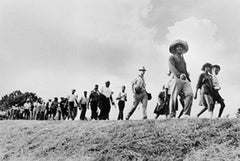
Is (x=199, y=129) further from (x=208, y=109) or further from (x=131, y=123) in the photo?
(x=208, y=109)

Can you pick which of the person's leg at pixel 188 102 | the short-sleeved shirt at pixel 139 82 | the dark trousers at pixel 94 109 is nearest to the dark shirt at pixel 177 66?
the person's leg at pixel 188 102

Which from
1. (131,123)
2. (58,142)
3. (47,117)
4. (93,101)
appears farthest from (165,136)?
(47,117)

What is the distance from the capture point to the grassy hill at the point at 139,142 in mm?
6971

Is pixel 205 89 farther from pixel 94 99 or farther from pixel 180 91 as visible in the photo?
pixel 94 99

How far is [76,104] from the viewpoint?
53.7 ft

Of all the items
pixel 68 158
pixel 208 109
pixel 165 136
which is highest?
pixel 208 109

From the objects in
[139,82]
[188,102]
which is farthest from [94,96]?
[188,102]

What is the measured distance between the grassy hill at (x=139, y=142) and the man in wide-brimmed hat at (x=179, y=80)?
80cm

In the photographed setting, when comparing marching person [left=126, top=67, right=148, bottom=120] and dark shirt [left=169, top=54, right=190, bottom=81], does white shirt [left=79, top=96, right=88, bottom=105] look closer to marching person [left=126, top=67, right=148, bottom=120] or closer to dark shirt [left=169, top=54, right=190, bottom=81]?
marching person [left=126, top=67, right=148, bottom=120]

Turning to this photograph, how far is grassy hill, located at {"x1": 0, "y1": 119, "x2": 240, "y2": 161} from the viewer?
274 inches

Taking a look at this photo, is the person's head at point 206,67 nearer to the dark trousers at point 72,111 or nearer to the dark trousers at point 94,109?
the dark trousers at point 94,109

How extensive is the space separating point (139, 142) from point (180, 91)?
A: 7.76ft

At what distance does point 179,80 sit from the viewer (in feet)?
31.2

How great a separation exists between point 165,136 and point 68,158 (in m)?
2.12
